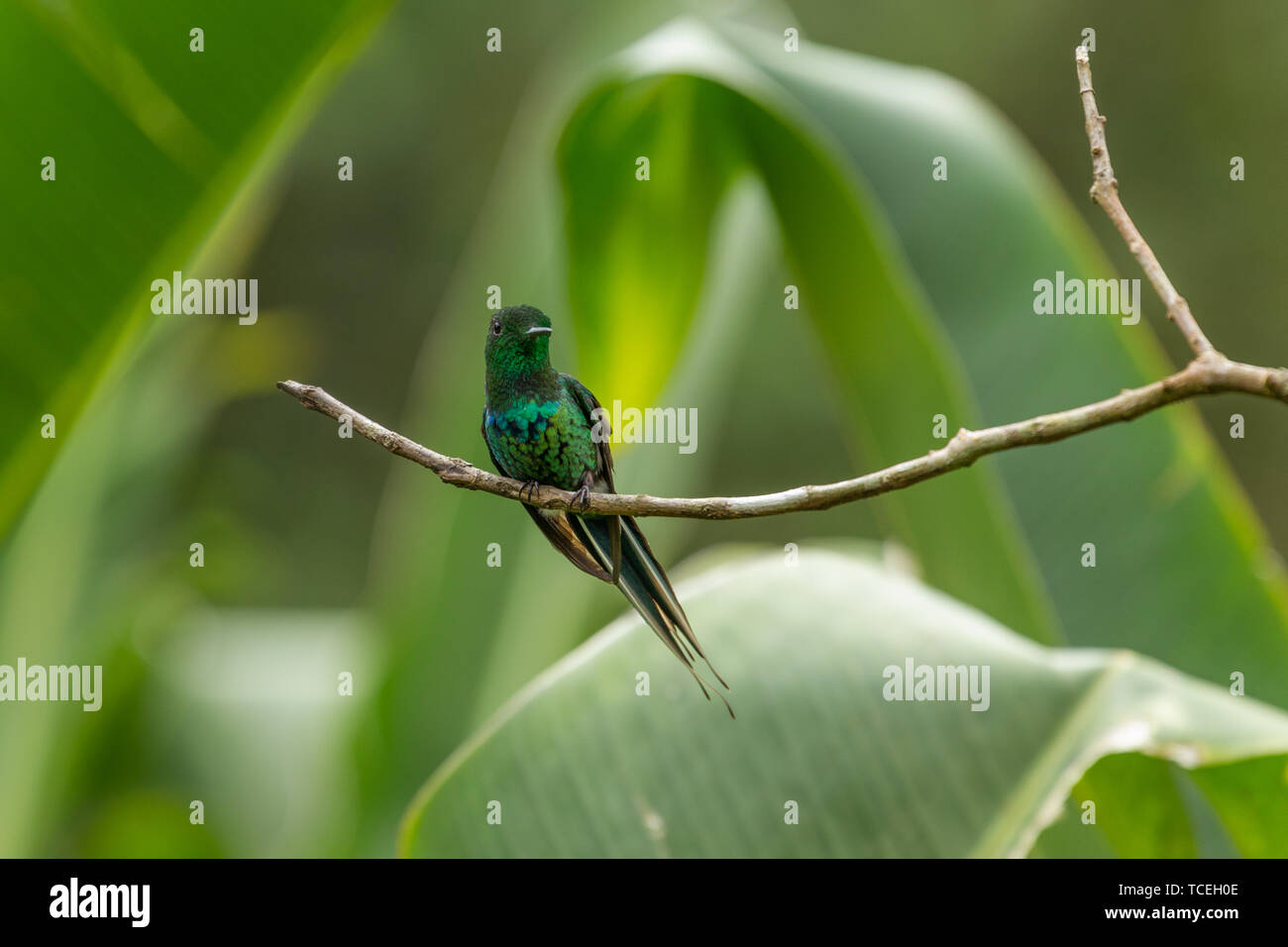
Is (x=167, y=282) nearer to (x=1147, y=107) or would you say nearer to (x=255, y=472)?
(x=255, y=472)

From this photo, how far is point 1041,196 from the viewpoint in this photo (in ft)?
6.14

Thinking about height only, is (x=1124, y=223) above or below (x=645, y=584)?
above

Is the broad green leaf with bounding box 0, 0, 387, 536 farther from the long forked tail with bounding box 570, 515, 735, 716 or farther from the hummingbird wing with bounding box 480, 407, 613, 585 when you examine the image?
the long forked tail with bounding box 570, 515, 735, 716

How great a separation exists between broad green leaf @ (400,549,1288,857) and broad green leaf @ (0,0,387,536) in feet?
2.13

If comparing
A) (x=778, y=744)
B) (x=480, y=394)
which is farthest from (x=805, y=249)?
(x=778, y=744)

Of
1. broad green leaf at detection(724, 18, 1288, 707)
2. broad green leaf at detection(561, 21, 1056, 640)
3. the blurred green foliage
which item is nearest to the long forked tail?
the blurred green foliage

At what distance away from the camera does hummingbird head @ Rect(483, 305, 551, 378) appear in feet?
2.73

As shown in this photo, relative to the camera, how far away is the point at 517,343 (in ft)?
2.80

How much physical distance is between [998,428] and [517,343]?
0.40 meters

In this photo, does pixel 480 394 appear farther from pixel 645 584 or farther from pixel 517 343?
pixel 645 584

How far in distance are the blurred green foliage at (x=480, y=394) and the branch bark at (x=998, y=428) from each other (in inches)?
16.0
